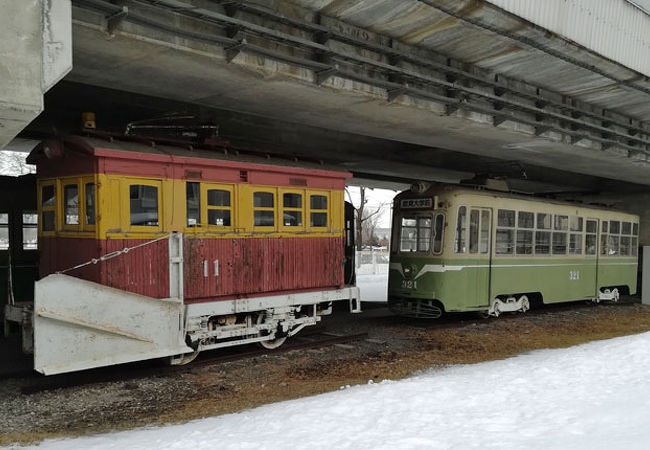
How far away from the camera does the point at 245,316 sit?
32.1 feet

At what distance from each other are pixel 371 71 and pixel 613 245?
12.6 metres

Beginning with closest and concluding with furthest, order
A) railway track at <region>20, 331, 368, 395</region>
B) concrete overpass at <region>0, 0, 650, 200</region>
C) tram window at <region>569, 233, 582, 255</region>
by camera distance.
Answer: concrete overpass at <region>0, 0, 650, 200</region> → railway track at <region>20, 331, 368, 395</region> → tram window at <region>569, 233, 582, 255</region>

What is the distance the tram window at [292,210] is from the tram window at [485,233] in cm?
505

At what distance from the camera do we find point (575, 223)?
52.9ft

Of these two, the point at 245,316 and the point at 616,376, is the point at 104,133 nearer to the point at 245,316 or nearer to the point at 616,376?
the point at 245,316

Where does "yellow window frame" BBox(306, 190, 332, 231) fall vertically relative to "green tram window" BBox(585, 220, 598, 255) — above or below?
above

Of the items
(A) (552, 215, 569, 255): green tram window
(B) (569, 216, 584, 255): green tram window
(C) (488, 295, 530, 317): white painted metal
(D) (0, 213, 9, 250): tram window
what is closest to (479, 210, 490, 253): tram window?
(C) (488, 295, 530, 317): white painted metal

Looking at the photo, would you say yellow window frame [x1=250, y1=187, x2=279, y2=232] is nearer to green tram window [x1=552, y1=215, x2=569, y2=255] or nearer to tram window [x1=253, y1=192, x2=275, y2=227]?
tram window [x1=253, y1=192, x2=275, y2=227]

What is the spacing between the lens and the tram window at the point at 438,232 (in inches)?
502

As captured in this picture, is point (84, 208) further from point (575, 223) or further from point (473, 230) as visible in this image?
point (575, 223)

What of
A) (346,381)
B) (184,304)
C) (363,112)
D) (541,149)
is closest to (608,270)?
(541,149)

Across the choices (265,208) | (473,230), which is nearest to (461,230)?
(473,230)

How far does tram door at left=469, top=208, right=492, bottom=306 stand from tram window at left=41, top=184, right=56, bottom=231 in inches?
347

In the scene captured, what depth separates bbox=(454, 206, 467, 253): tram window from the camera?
41.7 ft
